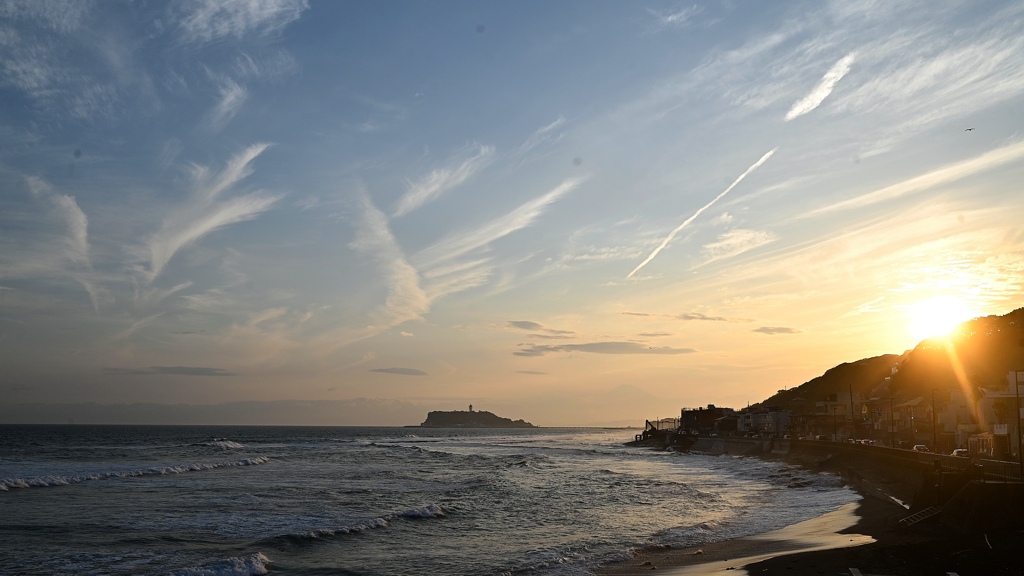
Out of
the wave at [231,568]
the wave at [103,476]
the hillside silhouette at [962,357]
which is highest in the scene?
the hillside silhouette at [962,357]

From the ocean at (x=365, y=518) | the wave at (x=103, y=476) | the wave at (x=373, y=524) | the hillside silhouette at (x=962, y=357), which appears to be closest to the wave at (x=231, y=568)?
the ocean at (x=365, y=518)

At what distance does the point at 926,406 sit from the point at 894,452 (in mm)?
38134

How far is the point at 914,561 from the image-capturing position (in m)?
17.4

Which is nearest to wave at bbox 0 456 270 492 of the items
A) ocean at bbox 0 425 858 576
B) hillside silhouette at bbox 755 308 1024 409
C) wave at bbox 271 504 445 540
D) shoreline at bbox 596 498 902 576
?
ocean at bbox 0 425 858 576

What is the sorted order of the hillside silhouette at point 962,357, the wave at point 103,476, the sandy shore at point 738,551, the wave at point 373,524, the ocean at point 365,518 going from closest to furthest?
the sandy shore at point 738,551 < the ocean at point 365,518 < the wave at point 373,524 < the wave at point 103,476 < the hillside silhouette at point 962,357

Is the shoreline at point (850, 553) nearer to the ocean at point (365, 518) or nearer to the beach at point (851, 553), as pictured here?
the beach at point (851, 553)

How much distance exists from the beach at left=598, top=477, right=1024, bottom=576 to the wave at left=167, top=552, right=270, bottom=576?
10.0 m

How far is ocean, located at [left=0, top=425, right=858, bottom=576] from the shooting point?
21578 millimetres

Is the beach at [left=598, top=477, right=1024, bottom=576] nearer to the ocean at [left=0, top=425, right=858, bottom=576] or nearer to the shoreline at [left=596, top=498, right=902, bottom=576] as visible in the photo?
the shoreline at [left=596, top=498, right=902, bottom=576]

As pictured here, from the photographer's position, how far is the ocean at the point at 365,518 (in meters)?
21.6

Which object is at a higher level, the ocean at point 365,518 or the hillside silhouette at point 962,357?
the hillside silhouette at point 962,357

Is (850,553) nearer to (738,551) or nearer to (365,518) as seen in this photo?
(738,551)

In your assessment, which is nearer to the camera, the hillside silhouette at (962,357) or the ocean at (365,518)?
the ocean at (365,518)

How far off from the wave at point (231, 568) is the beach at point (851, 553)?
1001 centimetres
